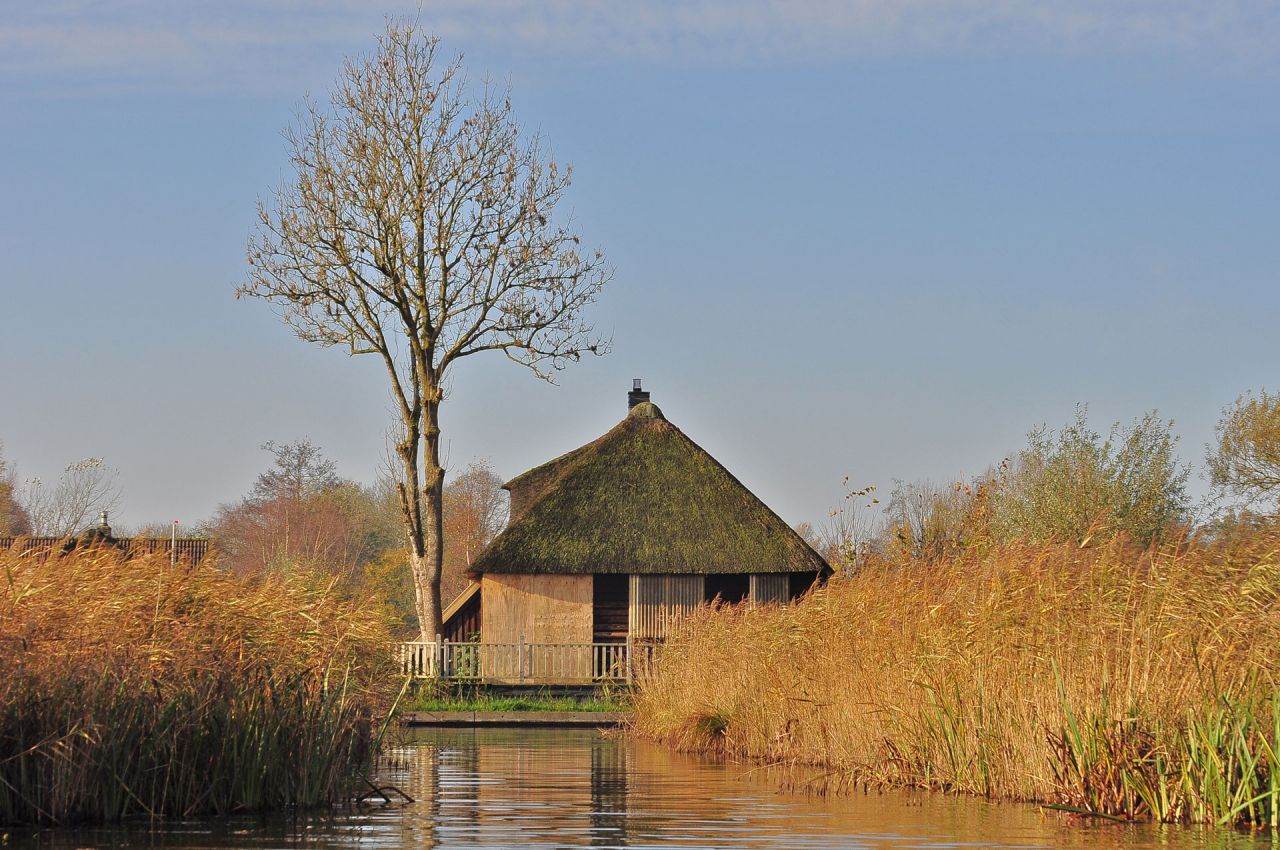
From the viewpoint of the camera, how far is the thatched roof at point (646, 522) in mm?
33500

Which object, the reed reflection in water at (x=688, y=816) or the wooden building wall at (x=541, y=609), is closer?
the reed reflection in water at (x=688, y=816)

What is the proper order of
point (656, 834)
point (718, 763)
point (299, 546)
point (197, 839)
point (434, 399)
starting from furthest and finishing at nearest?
point (299, 546), point (434, 399), point (718, 763), point (656, 834), point (197, 839)

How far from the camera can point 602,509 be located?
34531 millimetres

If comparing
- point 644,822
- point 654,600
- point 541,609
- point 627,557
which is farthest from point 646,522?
point 644,822

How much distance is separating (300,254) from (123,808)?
24772 millimetres

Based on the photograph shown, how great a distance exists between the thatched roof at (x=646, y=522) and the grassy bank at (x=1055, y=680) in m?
16.8

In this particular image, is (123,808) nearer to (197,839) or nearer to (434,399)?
(197,839)

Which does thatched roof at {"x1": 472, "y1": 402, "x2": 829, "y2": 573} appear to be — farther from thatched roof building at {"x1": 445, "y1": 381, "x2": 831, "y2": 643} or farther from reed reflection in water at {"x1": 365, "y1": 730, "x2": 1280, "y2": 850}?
reed reflection in water at {"x1": 365, "y1": 730, "x2": 1280, "y2": 850}

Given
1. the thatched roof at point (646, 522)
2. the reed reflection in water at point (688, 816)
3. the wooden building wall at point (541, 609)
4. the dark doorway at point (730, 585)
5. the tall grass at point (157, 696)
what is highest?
the thatched roof at point (646, 522)

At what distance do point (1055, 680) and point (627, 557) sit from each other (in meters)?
22.0

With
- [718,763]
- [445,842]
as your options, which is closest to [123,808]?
[445,842]

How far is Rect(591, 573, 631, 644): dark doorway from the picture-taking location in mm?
34688

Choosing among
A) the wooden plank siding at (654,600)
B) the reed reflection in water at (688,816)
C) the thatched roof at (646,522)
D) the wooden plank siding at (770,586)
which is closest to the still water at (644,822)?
the reed reflection in water at (688,816)

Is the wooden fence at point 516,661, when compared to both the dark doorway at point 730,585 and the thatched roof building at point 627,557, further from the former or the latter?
the dark doorway at point 730,585
